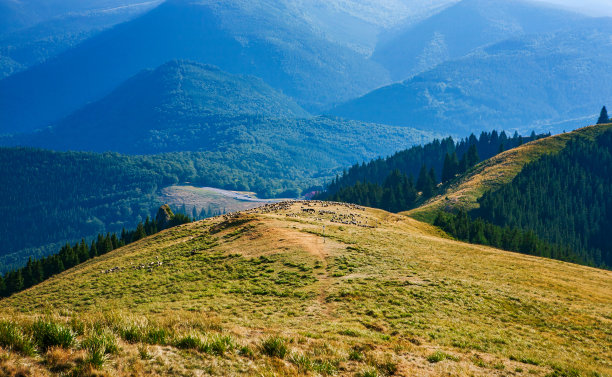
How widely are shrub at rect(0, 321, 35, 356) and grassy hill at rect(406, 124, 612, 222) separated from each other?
116m

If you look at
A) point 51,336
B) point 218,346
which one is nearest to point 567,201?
point 218,346

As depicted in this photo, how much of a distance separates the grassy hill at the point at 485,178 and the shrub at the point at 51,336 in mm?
114847

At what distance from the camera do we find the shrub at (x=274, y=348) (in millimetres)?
17703

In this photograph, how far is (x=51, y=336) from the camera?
15.4 metres

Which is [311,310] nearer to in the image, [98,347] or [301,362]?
[301,362]

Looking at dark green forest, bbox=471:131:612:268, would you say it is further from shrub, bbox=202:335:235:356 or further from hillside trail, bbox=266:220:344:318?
shrub, bbox=202:335:235:356

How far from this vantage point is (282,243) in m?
49.1

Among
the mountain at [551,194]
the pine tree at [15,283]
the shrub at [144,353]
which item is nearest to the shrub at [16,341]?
the shrub at [144,353]

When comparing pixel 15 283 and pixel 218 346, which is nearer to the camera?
pixel 218 346

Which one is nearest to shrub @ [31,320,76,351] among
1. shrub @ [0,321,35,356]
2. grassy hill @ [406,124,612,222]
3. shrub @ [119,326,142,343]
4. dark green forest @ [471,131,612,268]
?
shrub @ [0,321,35,356]

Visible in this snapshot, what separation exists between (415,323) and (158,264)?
32490 millimetres

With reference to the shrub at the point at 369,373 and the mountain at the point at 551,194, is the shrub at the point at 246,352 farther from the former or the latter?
the mountain at the point at 551,194

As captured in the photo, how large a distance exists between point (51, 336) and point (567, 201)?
650ft

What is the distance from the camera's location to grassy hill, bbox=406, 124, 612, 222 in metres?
142
